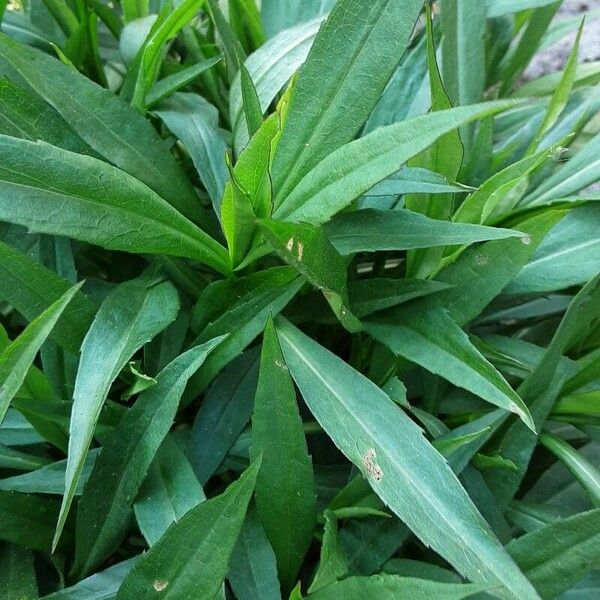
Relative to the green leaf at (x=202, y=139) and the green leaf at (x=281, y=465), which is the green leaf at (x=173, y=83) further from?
the green leaf at (x=281, y=465)

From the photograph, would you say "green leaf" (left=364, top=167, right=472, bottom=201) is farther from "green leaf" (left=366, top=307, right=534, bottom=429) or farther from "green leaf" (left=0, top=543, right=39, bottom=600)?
"green leaf" (left=0, top=543, right=39, bottom=600)

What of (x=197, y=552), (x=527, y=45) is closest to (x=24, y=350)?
→ (x=197, y=552)

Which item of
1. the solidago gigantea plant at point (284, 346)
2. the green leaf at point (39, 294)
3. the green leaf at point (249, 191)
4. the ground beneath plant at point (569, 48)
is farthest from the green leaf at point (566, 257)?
the ground beneath plant at point (569, 48)

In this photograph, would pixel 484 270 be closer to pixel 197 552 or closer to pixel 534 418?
pixel 534 418

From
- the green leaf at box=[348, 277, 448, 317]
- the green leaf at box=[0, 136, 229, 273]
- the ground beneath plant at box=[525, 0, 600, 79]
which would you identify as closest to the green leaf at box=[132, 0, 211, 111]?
the green leaf at box=[0, 136, 229, 273]

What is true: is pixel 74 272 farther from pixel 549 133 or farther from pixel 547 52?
pixel 547 52

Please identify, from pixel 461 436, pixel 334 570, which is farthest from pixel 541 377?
pixel 334 570
